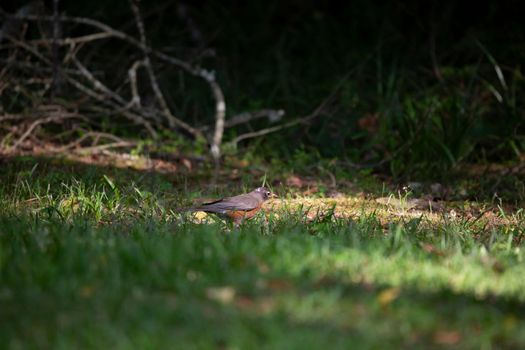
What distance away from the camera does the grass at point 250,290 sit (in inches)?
119

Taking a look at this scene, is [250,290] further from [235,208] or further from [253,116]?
[253,116]

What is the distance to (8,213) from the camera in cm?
577

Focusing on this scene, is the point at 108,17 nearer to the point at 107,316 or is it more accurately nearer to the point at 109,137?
the point at 109,137

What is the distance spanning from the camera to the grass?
302 cm

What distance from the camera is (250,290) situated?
11.2ft

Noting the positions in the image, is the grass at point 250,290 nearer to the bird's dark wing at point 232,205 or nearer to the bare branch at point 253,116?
the bird's dark wing at point 232,205

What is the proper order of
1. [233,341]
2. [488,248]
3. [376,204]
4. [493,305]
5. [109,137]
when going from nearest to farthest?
[233,341] → [493,305] → [488,248] → [376,204] → [109,137]

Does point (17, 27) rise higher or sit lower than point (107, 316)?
higher

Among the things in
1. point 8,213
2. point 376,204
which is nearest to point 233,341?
point 8,213

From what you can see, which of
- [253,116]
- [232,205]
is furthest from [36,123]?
[232,205]

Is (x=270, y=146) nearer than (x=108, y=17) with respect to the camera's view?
Yes

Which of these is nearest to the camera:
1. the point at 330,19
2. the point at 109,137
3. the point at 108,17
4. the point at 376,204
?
the point at 376,204

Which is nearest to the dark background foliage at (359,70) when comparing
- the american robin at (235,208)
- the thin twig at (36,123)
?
the thin twig at (36,123)

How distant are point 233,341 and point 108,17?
29.0 feet
